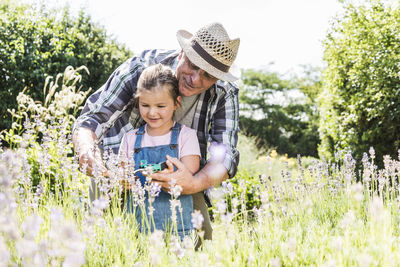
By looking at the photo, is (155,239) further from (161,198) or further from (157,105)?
(157,105)

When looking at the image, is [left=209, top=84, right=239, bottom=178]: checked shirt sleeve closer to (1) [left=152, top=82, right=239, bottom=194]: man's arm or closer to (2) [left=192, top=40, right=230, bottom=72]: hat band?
(1) [left=152, top=82, right=239, bottom=194]: man's arm

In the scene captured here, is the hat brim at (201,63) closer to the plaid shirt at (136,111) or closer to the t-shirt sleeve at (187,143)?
the plaid shirt at (136,111)

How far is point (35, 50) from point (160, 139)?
251 inches

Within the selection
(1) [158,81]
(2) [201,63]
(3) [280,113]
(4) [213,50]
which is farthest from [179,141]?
(3) [280,113]

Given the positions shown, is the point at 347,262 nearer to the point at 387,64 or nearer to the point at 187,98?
the point at 187,98

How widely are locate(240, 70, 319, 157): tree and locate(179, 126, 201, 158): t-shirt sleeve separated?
1775 cm

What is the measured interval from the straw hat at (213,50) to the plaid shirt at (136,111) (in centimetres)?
35

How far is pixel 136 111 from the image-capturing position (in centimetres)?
335

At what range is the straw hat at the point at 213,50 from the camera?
9.40ft

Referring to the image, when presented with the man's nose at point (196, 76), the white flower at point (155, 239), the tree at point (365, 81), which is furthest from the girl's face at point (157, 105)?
the tree at point (365, 81)

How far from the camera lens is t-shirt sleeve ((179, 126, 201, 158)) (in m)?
2.98

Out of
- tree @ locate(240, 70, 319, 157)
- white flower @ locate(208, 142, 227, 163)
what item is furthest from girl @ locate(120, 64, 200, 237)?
tree @ locate(240, 70, 319, 157)

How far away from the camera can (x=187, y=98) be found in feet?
11.0

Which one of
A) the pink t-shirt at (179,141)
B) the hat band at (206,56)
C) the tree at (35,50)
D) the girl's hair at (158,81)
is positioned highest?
the tree at (35,50)
